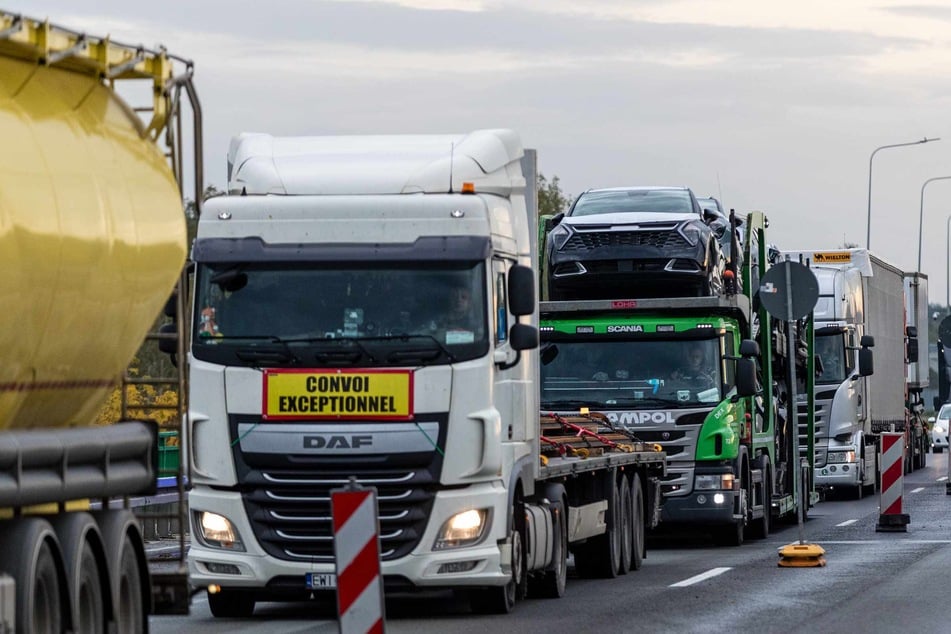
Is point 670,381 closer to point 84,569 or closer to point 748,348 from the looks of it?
point 748,348

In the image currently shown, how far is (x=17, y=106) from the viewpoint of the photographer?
995 centimetres

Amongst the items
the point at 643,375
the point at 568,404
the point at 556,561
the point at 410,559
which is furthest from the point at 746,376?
the point at 410,559

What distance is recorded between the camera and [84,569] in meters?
10.4

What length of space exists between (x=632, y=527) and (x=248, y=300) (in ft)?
22.3

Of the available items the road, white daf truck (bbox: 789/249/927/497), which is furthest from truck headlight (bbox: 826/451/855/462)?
the road

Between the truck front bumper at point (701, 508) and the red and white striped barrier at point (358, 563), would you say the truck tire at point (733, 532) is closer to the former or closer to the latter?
the truck front bumper at point (701, 508)

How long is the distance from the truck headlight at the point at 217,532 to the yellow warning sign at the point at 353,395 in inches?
38.9

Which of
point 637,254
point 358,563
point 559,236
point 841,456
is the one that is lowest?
point 358,563

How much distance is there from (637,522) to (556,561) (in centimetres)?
393

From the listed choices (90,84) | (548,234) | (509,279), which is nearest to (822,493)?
(548,234)

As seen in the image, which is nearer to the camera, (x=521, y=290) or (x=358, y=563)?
(x=358, y=563)

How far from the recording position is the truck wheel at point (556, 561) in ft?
55.8

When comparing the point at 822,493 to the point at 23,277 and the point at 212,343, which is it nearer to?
the point at 212,343

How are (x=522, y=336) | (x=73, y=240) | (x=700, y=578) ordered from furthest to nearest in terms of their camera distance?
(x=700, y=578), (x=522, y=336), (x=73, y=240)
